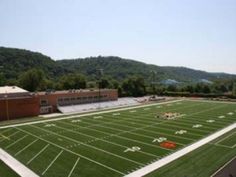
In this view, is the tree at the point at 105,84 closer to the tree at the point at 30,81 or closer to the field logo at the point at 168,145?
the tree at the point at 30,81

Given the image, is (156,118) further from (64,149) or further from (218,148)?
(64,149)

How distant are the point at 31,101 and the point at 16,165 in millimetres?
22089

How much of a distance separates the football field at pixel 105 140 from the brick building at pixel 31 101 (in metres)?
6.63

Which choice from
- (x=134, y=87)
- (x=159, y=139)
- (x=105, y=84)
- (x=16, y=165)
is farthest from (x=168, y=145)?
(x=105, y=84)

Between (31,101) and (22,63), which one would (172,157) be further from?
(22,63)

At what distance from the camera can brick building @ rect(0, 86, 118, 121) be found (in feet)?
127

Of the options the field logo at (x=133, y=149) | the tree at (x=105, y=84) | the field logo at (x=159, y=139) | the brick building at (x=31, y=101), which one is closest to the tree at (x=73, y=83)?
the tree at (x=105, y=84)

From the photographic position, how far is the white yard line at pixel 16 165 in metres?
18.0

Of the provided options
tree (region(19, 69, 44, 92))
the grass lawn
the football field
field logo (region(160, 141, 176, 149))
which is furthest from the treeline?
the grass lawn

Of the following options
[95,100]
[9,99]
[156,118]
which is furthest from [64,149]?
[95,100]

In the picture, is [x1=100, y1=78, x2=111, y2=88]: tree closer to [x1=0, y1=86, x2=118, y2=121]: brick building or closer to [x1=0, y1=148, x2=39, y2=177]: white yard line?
[x1=0, y1=86, x2=118, y2=121]: brick building

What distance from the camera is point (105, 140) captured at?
2530 cm

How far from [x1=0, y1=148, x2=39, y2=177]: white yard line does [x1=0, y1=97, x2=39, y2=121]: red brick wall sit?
16591 mm

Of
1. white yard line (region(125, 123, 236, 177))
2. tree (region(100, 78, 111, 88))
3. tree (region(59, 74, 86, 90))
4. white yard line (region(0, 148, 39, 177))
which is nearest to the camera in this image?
white yard line (region(125, 123, 236, 177))
